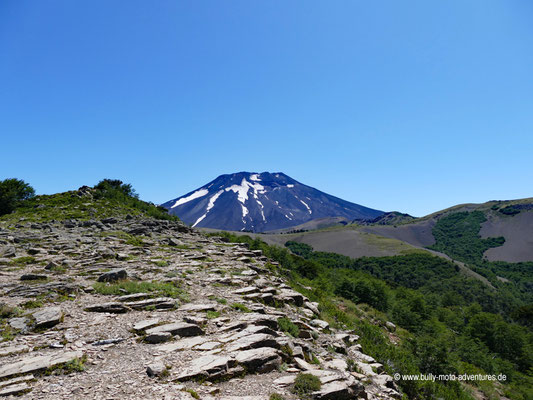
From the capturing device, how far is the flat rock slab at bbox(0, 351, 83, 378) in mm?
6805

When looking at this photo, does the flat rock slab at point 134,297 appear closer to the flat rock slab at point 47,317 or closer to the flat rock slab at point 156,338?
the flat rock slab at point 47,317

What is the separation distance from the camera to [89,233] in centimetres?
2666

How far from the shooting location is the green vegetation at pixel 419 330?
16.0m

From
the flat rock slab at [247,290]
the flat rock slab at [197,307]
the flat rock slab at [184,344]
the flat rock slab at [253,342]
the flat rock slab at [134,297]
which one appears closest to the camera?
the flat rock slab at [184,344]

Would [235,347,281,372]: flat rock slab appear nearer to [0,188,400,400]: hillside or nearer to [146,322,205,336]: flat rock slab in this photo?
[0,188,400,400]: hillside

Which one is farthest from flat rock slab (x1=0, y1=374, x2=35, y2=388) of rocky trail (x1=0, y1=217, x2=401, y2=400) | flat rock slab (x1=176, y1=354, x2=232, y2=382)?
flat rock slab (x1=176, y1=354, x2=232, y2=382)

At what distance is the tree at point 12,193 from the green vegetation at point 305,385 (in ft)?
153

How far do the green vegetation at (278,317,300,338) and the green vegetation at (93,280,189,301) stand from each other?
189 inches

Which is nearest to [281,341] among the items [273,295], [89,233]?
[273,295]

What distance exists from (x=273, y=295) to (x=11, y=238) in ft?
72.7

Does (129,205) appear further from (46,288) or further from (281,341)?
(281,341)

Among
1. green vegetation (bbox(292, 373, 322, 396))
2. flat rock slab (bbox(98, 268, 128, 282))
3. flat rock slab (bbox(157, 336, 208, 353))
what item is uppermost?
flat rock slab (bbox(98, 268, 128, 282))

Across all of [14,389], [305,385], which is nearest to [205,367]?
[305,385]

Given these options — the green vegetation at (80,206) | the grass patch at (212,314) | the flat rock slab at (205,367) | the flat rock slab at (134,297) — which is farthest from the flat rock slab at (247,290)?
the green vegetation at (80,206)
